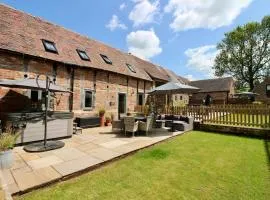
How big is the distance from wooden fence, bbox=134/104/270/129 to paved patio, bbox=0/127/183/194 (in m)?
4.27

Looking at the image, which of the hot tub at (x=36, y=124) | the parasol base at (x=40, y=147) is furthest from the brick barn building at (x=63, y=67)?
the parasol base at (x=40, y=147)

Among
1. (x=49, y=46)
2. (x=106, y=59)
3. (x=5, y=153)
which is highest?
(x=106, y=59)

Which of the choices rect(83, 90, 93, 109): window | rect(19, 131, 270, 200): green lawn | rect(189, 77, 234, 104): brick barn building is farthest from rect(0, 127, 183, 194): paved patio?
rect(189, 77, 234, 104): brick barn building

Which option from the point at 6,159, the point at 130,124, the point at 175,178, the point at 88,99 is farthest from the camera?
the point at 88,99

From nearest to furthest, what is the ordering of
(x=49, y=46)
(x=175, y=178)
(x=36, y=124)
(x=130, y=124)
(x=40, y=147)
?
(x=175, y=178) → (x=40, y=147) → (x=36, y=124) → (x=130, y=124) → (x=49, y=46)

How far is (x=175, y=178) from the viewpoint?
3838 millimetres

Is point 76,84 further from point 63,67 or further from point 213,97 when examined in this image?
point 213,97

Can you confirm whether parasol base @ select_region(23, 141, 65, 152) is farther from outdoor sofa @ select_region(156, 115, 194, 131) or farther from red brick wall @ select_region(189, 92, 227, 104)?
red brick wall @ select_region(189, 92, 227, 104)

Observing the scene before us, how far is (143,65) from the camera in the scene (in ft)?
62.8

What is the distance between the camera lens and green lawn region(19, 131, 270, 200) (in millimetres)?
3215

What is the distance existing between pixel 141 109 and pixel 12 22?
9.79 m

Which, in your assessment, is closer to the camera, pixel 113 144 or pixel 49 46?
pixel 113 144

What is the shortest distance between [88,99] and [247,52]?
2936 centimetres

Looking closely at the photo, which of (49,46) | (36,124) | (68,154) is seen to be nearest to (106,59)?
(49,46)
